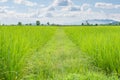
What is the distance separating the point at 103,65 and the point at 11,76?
7.89 ft

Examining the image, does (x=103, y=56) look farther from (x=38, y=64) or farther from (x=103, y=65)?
(x=38, y=64)

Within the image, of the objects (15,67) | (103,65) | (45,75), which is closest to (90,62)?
(103,65)

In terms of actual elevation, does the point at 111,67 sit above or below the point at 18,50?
below

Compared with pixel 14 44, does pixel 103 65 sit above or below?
below

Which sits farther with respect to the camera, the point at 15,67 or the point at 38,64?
the point at 38,64

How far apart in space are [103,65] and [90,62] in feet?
2.72

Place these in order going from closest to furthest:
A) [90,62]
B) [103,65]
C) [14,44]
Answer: [14,44] < [103,65] < [90,62]

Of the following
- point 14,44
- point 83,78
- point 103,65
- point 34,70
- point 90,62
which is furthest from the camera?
point 90,62

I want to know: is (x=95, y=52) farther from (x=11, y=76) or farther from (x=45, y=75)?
(x=11, y=76)

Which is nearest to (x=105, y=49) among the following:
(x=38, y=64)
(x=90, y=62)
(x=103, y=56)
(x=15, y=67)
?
(x=103, y=56)

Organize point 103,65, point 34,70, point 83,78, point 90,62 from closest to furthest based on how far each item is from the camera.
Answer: point 83,78, point 34,70, point 103,65, point 90,62

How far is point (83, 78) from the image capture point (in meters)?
4.90

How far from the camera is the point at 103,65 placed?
6547mm

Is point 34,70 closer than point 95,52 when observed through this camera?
Yes
